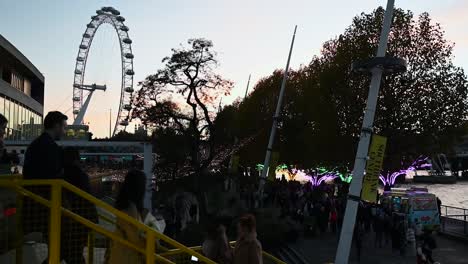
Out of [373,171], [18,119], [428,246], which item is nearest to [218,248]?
[373,171]

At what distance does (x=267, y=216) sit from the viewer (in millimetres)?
21797

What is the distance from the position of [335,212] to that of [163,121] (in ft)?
30.0

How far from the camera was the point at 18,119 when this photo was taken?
1962 inches

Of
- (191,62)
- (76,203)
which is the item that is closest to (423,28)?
(191,62)

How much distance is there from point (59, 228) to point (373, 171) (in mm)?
6510

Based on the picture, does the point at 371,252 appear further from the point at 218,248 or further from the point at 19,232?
the point at 19,232

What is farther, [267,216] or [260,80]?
[260,80]

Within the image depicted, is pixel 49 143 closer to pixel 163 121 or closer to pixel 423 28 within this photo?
pixel 163 121

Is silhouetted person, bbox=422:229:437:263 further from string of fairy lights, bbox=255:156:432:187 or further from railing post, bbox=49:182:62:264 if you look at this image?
string of fairy lights, bbox=255:156:432:187

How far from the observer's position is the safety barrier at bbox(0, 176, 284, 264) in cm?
446

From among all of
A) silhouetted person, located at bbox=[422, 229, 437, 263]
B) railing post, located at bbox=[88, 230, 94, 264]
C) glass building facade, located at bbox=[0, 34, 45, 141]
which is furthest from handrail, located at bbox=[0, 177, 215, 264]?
glass building facade, located at bbox=[0, 34, 45, 141]

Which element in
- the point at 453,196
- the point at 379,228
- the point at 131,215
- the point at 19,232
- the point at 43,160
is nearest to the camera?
the point at 131,215

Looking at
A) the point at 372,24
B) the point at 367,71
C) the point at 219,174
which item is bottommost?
the point at 219,174

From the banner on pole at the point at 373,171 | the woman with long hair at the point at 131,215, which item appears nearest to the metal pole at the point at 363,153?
the banner on pole at the point at 373,171
